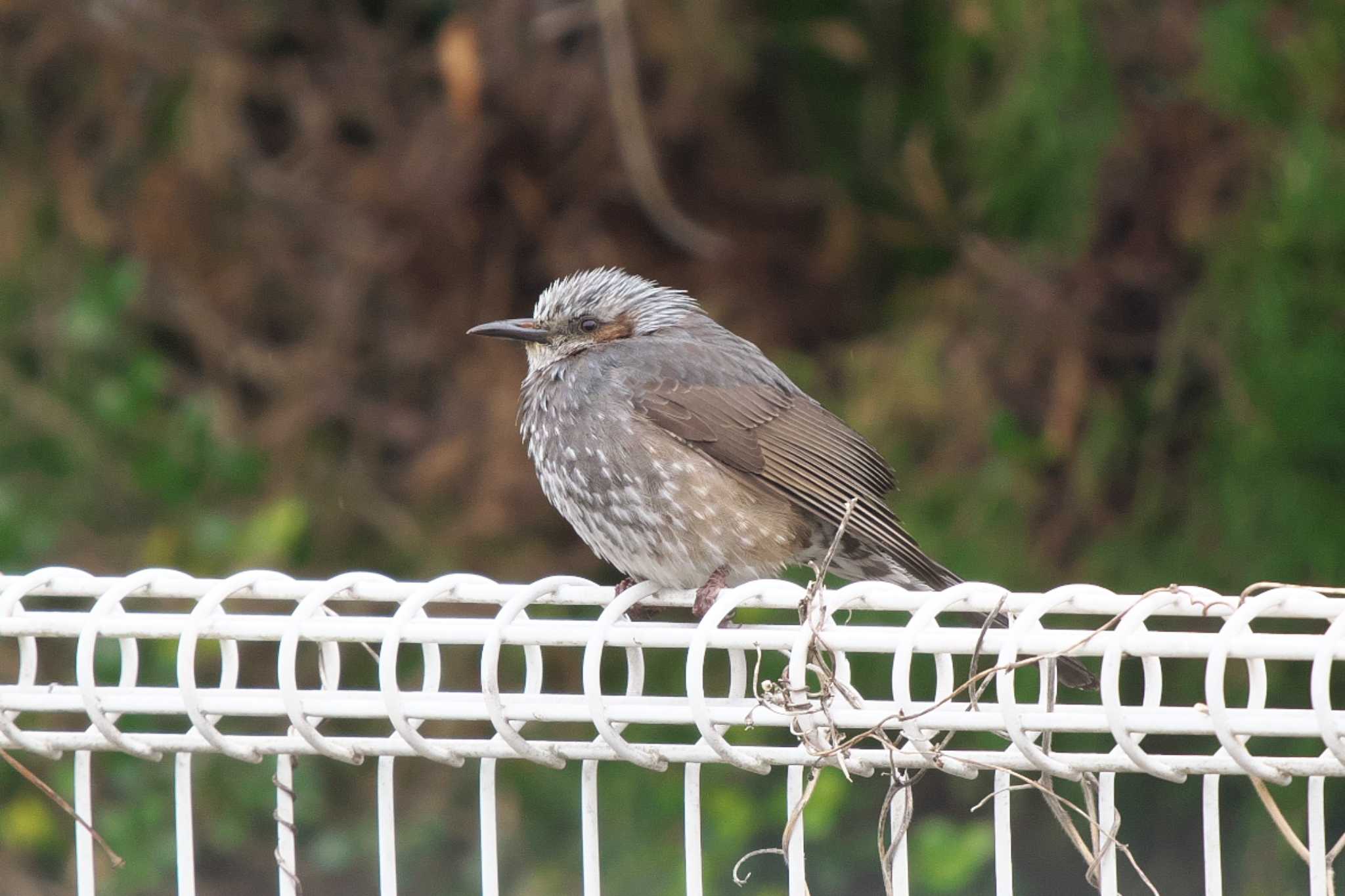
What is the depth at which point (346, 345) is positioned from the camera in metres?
5.06

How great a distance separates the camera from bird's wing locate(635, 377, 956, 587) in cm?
298

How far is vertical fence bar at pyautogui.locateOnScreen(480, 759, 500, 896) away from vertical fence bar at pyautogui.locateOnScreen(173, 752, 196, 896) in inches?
14.2

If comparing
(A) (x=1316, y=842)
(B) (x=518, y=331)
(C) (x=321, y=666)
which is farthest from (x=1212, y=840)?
(B) (x=518, y=331)

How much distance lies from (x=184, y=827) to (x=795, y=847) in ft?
2.30

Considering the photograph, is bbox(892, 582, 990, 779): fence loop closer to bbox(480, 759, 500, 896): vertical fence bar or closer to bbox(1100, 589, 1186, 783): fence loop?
bbox(1100, 589, 1186, 783): fence loop

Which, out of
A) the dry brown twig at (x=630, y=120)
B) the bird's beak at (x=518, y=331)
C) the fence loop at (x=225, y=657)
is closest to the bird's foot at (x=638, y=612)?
the bird's beak at (x=518, y=331)

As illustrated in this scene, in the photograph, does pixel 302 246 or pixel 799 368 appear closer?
pixel 799 368

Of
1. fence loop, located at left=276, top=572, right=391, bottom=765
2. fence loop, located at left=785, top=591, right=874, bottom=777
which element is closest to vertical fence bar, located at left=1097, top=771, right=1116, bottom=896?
fence loop, located at left=785, top=591, right=874, bottom=777

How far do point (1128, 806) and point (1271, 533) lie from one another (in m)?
0.82

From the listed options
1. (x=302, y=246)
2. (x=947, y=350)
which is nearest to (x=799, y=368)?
(x=947, y=350)

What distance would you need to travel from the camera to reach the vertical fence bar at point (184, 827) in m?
1.88

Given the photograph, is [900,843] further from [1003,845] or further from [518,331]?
[518,331]

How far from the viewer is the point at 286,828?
1883 millimetres

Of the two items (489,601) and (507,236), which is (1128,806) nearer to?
(507,236)
